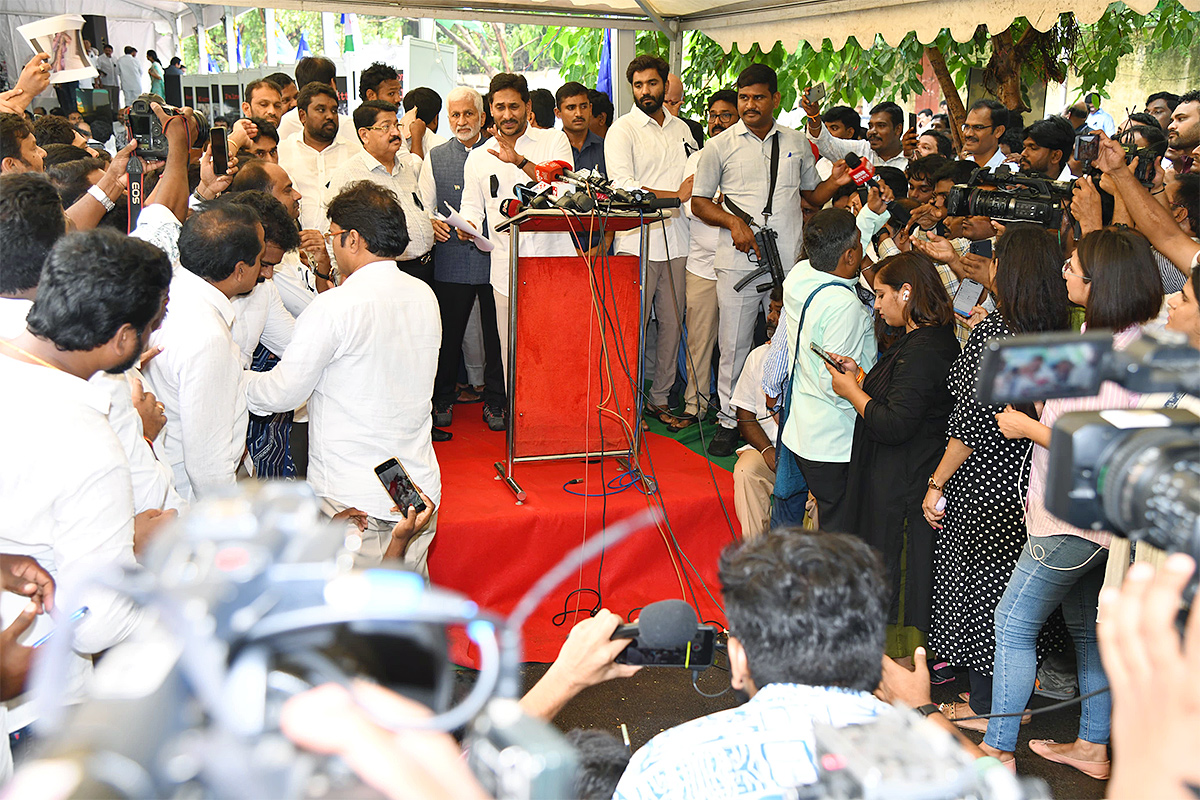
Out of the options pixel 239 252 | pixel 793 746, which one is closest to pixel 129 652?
pixel 793 746

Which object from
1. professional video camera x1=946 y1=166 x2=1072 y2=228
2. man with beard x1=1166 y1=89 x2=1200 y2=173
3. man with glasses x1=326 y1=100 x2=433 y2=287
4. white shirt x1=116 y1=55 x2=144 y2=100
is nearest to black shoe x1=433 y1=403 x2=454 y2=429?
man with glasses x1=326 y1=100 x2=433 y2=287

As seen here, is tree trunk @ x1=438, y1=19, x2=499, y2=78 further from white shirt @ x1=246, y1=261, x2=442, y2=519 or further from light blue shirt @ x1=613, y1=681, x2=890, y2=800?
light blue shirt @ x1=613, y1=681, x2=890, y2=800

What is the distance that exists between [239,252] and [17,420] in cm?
110

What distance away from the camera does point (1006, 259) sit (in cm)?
276

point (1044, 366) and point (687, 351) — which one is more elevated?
point (1044, 366)

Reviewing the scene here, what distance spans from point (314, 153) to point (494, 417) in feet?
5.47

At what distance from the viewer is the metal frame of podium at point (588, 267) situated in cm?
368

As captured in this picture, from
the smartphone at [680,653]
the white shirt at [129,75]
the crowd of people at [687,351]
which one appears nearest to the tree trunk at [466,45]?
the white shirt at [129,75]

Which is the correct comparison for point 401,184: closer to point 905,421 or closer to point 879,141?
point 905,421

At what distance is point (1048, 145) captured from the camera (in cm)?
436

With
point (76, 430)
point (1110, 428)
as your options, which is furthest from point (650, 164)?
point (1110, 428)

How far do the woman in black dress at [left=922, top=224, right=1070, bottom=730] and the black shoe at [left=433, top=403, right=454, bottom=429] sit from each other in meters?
2.46

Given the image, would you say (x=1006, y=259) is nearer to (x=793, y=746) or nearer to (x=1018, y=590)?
(x=1018, y=590)

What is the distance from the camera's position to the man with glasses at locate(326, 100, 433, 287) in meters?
4.66
